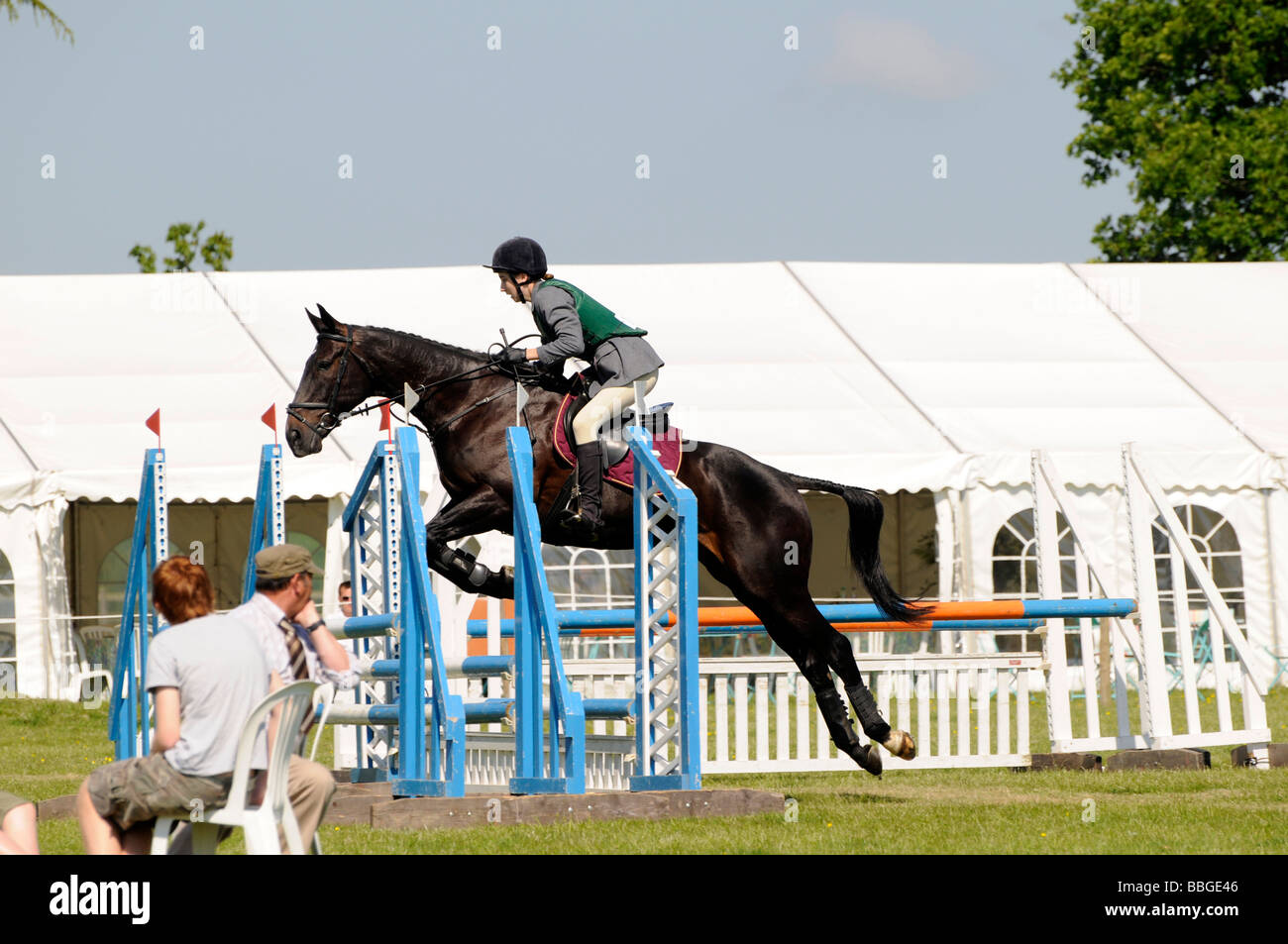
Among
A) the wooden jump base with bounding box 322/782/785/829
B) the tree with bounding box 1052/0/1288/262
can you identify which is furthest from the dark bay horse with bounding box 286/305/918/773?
the tree with bounding box 1052/0/1288/262

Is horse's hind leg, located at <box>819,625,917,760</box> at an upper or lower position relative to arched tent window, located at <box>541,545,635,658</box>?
lower

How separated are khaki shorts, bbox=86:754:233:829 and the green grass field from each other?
1.34m

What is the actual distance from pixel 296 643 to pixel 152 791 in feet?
2.08

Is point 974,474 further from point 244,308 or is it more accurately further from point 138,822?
point 138,822

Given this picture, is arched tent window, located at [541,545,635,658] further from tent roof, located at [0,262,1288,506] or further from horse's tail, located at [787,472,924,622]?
horse's tail, located at [787,472,924,622]

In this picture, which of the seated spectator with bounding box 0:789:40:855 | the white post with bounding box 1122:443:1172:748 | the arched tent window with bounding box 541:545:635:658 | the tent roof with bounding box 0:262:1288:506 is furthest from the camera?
the arched tent window with bounding box 541:545:635:658

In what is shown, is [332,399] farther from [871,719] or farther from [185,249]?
[185,249]

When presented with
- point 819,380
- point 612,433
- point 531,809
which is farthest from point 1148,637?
point 819,380

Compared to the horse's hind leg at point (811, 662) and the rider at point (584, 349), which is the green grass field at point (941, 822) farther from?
the rider at point (584, 349)

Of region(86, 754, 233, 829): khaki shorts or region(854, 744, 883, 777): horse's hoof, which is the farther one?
region(854, 744, 883, 777): horse's hoof

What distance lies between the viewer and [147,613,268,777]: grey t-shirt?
14.0 ft

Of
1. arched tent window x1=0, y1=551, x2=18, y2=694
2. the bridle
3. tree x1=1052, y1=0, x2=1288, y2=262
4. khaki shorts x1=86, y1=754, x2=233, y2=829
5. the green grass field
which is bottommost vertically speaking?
the green grass field

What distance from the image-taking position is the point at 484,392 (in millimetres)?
8148

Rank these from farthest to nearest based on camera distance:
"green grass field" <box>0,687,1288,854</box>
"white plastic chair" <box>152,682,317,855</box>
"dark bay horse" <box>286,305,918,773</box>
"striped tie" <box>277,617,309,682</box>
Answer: "dark bay horse" <box>286,305,918,773</box> < "green grass field" <box>0,687,1288,854</box> < "striped tie" <box>277,617,309,682</box> < "white plastic chair" <box>152,682,317,855</box>
